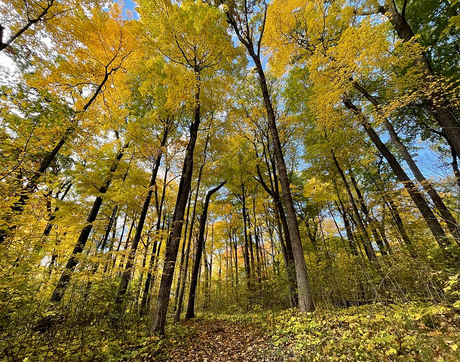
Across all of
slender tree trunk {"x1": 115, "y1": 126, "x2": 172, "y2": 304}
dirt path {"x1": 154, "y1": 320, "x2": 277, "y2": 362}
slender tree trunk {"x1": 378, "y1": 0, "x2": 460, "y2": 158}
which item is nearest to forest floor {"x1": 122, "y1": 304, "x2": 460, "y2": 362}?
dirt path {"x1": 154, "y1": 320, "x2": 277, "y2": 362}

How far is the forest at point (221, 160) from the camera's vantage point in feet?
10.8

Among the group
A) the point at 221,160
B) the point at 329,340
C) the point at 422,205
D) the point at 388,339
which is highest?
the point at 221,160

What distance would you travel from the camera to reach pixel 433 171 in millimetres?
4816

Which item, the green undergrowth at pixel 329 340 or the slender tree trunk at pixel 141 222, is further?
the slender tree trunk at pixel 141 222

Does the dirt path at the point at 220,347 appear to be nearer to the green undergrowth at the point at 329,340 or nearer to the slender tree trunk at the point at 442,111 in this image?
the green undergrowth at the point at 329,340

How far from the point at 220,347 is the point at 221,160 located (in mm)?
7557

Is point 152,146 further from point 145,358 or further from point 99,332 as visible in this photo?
point 145,358

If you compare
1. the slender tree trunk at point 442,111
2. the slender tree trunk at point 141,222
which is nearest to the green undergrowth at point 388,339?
the slender tree trunk at point 141,222

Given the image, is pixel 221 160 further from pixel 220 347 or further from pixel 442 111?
pixel 442 111

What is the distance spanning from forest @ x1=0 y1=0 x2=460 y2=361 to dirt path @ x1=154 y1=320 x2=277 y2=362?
0.19 feet

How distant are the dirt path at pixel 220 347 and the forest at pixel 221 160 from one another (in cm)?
6

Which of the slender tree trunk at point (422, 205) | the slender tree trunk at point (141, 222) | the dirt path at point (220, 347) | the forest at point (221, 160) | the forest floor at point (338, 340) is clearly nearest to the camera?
the forest floor at point (338, 340)

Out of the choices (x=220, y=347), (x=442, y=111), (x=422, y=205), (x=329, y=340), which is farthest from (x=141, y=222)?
(x=442, y=111)

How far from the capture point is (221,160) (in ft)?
32.7
